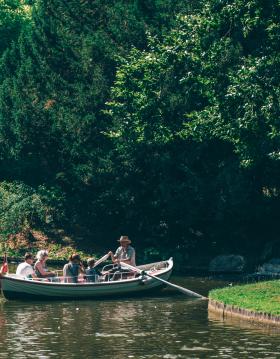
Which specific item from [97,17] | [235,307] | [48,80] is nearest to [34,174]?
[48,80]

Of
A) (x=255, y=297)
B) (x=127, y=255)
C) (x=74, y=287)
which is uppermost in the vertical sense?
(x=127, y=255)

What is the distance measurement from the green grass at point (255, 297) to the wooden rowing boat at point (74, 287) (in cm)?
370

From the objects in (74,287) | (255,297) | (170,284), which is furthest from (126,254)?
(255,297)

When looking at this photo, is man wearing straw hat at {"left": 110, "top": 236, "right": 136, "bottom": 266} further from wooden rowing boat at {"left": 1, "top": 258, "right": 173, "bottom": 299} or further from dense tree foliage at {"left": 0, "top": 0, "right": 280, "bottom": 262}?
dense tree foliage at {"left": 0, "top": 0, "right": 280, "bottom": 262}

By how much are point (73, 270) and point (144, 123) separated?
11057 millimetres

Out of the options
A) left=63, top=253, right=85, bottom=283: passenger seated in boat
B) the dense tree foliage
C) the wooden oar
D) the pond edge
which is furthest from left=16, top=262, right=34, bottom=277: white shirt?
the dense tree foliage

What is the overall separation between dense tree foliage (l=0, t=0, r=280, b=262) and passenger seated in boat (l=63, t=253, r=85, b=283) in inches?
284

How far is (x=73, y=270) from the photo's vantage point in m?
36.2

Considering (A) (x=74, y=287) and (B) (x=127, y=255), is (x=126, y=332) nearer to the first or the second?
(A) (x=74, y=287)

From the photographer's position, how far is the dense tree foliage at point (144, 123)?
41156mm

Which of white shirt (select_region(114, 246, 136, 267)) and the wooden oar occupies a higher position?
white shirt (select_region(114, 246, 136, 267))

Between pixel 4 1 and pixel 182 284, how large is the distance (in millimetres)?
42725

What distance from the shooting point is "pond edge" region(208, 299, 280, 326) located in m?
27.8

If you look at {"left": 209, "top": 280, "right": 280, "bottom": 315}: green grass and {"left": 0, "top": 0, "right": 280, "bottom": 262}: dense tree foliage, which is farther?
{"left": 0, "top": 0, "right": 280, "bottom": 262}: dense tree foliage
